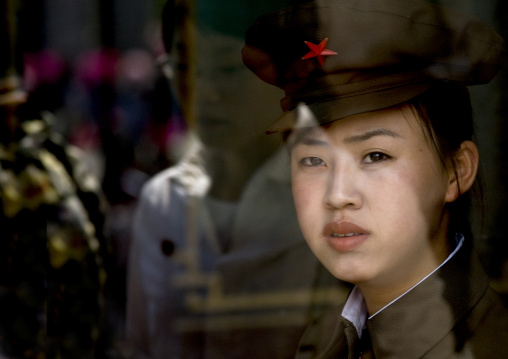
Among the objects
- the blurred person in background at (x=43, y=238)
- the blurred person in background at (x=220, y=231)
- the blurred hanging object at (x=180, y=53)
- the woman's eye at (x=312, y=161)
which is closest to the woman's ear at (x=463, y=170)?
the woman's eye at (x=312, y=161)

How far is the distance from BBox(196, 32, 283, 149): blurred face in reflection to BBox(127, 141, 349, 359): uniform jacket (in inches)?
3.4

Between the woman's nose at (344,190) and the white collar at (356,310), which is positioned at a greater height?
the woman's nose at (344,190)

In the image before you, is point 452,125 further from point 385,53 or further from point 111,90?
point 111,90

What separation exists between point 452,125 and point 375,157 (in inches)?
7.0

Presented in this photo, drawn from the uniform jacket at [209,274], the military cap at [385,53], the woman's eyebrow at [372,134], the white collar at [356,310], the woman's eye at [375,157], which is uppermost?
the military cap at [385,53]

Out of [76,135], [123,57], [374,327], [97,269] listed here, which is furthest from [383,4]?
[97,269]

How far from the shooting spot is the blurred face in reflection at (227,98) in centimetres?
154

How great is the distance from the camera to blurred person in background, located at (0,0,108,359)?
182 centimetres

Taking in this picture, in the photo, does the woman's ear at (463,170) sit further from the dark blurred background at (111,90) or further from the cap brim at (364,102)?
Answer: the dark blurred background at (111,90)

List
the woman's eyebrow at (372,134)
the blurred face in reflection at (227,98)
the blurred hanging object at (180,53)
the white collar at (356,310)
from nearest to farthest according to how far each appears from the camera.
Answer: the woman's eyebrow at (372,134) < the white collar at (356,310) < the blurred face in reflection at (227,98) < the blurred hanging object at (180,53)

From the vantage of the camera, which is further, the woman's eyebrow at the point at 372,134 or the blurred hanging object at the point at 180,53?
the blurred hanging object at the point at 180,53

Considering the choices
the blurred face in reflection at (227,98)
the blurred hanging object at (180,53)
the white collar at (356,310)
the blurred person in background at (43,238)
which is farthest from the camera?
the blurred person in background at (43,238)

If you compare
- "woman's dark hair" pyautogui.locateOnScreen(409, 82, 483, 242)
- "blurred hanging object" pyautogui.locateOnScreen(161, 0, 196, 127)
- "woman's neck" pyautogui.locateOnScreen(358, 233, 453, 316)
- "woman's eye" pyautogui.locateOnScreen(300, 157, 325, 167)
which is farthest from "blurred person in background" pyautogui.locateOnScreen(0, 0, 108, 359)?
"woman's dark hair" pyautogui.locateOnScreen(409, 82, 483, 242)

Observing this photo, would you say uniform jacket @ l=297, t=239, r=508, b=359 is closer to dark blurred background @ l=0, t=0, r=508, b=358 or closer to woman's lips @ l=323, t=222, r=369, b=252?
woman's lips @ l=323, t=222, r=369, b=252
